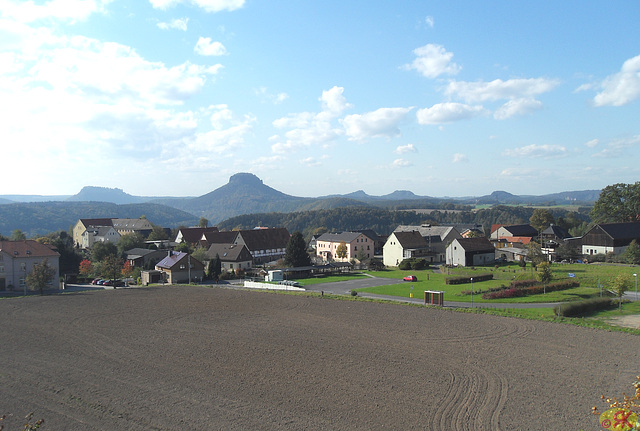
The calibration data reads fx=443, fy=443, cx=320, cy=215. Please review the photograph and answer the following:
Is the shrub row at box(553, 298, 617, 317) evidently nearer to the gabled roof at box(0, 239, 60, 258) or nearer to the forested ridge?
the gabled roof at box(0, 239, 60, 258)

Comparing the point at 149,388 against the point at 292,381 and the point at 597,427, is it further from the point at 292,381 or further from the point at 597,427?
the point at 597,427

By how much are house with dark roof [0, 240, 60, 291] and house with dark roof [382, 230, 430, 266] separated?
47.3m

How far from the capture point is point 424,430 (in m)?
13.1

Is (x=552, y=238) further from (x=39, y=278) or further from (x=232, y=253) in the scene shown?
(x=39, y=278)

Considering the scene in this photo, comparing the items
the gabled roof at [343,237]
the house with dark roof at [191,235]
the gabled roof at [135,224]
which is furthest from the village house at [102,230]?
the gabled roof at [343,237]

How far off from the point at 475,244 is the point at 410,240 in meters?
10.5

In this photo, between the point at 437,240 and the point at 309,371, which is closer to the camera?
the point at 309,371

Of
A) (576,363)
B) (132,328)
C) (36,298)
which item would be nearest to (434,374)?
(576,363)

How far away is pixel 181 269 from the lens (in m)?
56.7

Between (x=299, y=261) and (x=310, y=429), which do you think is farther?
(x=299, y=261)

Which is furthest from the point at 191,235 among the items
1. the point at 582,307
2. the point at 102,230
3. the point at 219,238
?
the point at 582,307

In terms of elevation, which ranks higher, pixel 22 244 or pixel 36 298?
pixel 22 244

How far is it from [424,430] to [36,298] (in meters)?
40.6

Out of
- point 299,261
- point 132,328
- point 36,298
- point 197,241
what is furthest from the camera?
point 197,241
